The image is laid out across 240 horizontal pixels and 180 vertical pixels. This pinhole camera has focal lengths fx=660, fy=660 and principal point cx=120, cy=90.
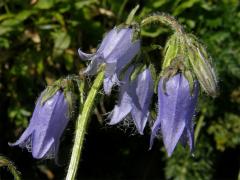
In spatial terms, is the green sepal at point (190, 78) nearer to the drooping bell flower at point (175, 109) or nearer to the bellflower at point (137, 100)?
the drooping bell flower at point (175, 109)

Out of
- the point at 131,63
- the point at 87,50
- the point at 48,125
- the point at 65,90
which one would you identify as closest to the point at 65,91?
the point at 65,90

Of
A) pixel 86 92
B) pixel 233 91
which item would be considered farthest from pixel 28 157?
pixel 86 92

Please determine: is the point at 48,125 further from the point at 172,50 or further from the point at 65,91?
the point at 172,50

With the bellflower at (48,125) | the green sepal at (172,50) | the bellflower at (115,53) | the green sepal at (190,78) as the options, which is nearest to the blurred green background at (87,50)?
the bellflower at (48,125)

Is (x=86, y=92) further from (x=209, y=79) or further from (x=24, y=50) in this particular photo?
(x=24, y=50)

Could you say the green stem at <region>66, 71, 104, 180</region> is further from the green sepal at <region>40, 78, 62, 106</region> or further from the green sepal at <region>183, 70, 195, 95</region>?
the green sepal at <region>183, 70, 195, 95</region>

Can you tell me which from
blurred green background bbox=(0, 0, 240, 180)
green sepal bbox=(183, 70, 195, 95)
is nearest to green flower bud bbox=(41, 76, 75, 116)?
green sepal bbox=(183, 70, 195, 95)
